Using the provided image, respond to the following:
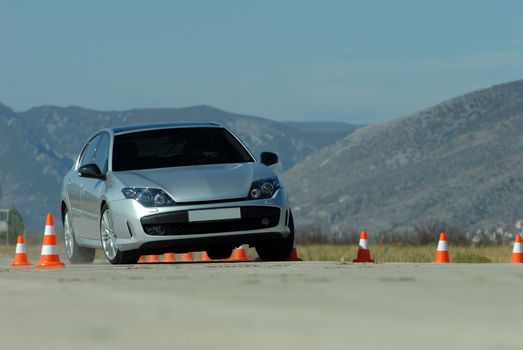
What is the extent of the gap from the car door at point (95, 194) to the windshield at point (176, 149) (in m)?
0.27

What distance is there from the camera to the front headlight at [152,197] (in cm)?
1516

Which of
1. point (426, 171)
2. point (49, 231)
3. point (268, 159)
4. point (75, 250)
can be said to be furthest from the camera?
point (426, 171)

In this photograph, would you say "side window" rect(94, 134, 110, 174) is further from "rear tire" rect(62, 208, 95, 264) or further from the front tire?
"rear tire" rect(62, 208, 95, 264)

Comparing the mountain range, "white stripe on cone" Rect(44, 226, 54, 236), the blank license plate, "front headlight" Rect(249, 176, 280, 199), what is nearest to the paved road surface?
the blank license plate

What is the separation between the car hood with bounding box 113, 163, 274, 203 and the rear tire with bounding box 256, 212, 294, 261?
0.79 m

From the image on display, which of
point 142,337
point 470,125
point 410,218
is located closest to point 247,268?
point 142,337

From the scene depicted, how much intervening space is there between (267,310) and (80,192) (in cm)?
909

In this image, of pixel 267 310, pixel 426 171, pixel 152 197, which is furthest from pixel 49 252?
pixel 426 171

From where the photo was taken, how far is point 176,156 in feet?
53.0

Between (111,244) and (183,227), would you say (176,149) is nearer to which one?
(111,244)

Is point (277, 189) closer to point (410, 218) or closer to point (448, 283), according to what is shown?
point (448, 283)

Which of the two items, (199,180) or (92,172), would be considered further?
(92,172)

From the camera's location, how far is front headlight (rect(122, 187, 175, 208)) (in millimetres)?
A: 15156

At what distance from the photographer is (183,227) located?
50.0 feet
